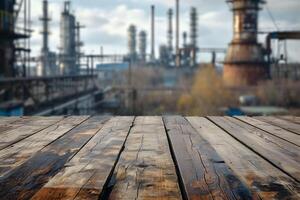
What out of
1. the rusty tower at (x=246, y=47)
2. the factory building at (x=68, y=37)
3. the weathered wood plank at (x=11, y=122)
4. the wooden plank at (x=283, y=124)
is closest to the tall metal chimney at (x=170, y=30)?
the factory building at (x=68, y=37)

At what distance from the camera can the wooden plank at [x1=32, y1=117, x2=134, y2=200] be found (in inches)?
50.4

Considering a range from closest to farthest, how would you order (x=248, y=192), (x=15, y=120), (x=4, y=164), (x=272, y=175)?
1. (x=248, y=192)
2. (x=272, y=175)
3. (x=4, y=164)
4. (x=15, y=120)

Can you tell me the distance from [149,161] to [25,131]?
1259 mm

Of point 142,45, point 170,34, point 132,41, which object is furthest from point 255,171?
point 142,45

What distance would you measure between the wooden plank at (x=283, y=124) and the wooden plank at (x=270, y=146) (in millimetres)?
264

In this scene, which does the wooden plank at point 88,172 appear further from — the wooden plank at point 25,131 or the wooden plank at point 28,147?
the wooden plank at point 25,131

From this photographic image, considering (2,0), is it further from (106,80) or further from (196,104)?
(106,80)

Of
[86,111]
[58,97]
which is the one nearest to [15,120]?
[58,97]

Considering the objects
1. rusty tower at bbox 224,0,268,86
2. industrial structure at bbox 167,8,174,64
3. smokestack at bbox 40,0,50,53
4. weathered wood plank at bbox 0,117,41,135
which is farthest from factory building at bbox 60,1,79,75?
weathered wood plank at bbox 0,117,41,135

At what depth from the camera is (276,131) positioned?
2.69 meters

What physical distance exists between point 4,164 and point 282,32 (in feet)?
89.7

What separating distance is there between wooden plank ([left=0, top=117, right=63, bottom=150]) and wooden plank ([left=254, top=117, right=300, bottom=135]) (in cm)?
188

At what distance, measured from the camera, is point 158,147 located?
2.07 m

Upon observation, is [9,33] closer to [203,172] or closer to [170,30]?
[203,172]
